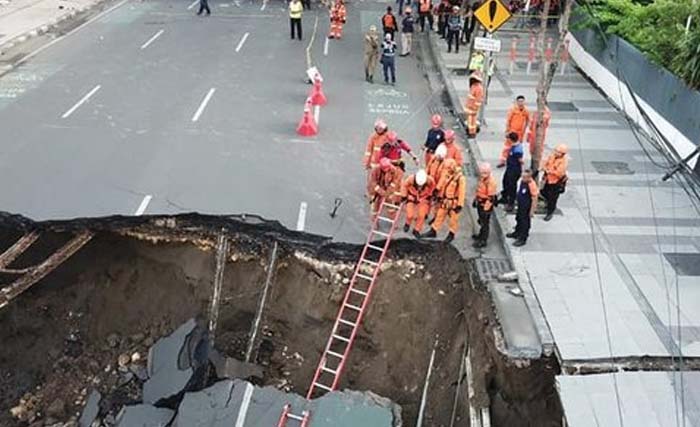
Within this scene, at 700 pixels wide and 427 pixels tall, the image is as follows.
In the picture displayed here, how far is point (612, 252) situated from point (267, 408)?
18.6 feet

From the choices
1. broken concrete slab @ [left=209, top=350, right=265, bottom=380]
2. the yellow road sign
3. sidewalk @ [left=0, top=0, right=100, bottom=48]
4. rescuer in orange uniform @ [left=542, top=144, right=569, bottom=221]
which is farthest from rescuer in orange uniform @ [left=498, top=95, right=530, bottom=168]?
sidewalk @ [left=0, top=0, right=100, bottom=48]

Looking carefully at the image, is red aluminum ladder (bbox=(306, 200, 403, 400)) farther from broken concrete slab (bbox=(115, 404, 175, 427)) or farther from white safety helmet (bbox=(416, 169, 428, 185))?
broken concrete slab (bbox=(115, 404, 175, 427))

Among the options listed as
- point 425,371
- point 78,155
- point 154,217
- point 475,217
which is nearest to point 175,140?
point 78,155

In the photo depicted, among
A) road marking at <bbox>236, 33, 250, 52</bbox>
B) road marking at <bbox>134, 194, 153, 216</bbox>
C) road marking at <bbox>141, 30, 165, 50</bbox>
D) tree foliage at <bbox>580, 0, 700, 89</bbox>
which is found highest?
tree foliage at <bbox>580, 0, 700, 89</bbox>

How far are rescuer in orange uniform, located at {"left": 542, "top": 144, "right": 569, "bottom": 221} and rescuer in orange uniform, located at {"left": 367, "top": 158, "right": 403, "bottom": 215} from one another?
7.65ft

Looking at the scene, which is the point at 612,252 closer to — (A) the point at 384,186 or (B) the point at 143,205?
(A) the point at 384,186

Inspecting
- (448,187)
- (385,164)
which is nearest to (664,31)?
(448,187)

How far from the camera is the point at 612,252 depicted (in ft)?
36.1

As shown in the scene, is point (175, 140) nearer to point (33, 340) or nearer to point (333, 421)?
point (33, 340)

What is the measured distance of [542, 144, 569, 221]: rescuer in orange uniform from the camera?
37.2 ft

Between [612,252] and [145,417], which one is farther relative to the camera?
[612,252]

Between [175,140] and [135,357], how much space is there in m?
5.53

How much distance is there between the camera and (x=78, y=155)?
1416 cm

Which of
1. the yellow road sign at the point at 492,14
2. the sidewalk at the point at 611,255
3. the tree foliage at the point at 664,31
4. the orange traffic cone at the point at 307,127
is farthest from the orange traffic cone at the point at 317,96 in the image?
the tree foliage at the point at 664,31
